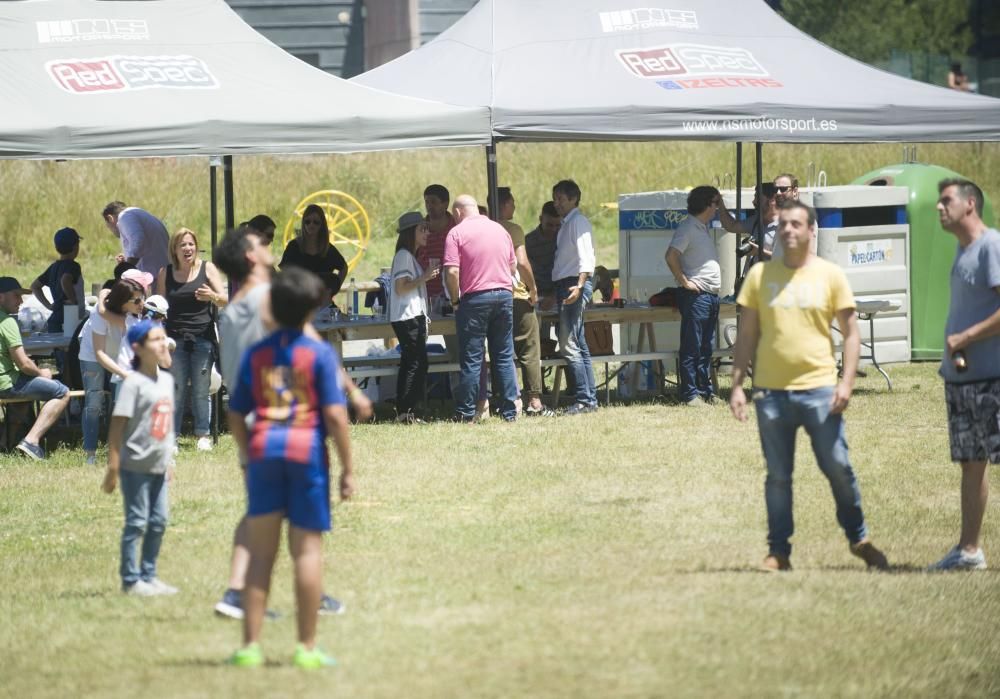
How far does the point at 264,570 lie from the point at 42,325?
8633 mm

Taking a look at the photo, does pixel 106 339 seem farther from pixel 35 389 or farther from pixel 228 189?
pixel 228 189

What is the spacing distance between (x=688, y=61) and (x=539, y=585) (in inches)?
296

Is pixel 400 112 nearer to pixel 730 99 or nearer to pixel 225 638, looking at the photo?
pixel 730 99

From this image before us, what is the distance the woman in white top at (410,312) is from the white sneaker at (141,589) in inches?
217

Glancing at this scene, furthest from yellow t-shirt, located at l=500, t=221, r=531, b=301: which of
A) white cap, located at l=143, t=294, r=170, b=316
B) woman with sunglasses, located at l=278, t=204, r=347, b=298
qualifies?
white cap, located at l=143, t=294, r=170, b=316

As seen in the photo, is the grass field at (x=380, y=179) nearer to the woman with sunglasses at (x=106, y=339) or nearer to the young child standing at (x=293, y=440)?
the woman with sunglasses at (x=106, y=339)

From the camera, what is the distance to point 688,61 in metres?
13.6

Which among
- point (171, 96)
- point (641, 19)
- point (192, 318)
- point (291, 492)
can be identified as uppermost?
point (641, 19)

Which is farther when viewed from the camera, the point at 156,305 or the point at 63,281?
the point at 63,281

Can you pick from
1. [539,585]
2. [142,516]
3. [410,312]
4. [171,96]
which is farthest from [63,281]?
[539,585]

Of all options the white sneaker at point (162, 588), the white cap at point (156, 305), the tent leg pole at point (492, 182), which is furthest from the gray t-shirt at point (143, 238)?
the white sneaker at point (162, 588)

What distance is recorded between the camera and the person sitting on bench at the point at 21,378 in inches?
431

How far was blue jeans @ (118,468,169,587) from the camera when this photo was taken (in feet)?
22.2

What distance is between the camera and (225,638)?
6207mm
